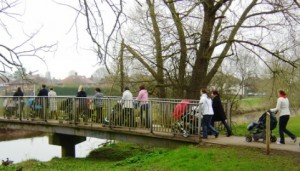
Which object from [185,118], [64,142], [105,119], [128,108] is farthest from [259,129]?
[64,142]

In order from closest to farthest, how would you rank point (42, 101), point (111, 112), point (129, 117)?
point (129, 117) → point (111, 112) → point (42, 101)

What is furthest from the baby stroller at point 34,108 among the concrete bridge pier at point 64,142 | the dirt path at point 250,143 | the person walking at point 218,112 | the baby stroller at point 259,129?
the baby stroller at point 259,129

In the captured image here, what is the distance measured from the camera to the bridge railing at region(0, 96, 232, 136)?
43.4 ft

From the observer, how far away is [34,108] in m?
20.0

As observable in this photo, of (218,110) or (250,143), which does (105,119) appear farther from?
(250,143)

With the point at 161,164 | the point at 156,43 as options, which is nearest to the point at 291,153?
the point at 161,164

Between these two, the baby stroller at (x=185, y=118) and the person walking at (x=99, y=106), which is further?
the person walking at (x=99, y=106)

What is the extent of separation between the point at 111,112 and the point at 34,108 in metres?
5.87

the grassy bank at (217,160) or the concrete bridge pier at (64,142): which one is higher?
the grassy bank at (217,160)

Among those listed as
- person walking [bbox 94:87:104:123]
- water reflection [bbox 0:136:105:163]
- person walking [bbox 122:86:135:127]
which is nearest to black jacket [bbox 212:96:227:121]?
person walking [bbox 122:86:135:127]

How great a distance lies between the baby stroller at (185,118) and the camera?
1298 centimetres

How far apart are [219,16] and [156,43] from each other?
321 cm

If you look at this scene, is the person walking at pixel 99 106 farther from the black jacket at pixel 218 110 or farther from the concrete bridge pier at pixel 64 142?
the black jacket at pixel 218 110

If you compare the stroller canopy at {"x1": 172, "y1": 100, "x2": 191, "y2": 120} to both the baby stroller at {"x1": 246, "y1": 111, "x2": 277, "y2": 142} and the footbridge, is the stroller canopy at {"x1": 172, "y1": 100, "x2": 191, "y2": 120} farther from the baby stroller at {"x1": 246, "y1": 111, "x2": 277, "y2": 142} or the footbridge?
the baby stroller at {"x1": 246, "y1": 111, "x2": 277, "y2": 142}
